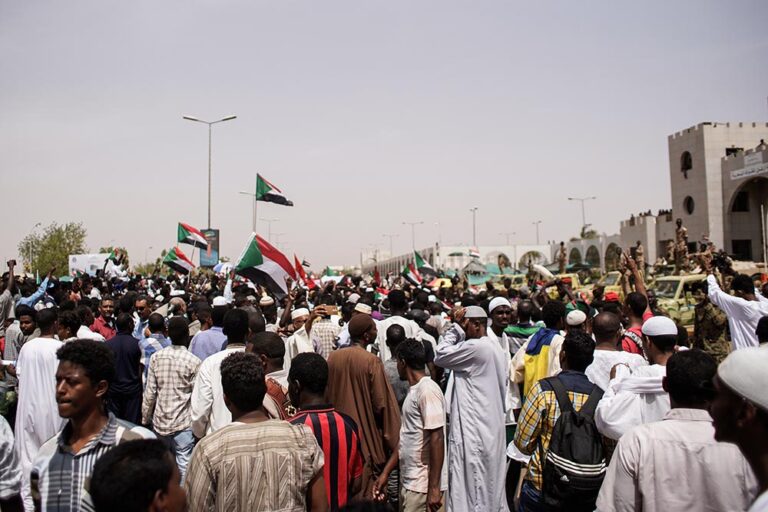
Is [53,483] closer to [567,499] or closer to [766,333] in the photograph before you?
[567,499]

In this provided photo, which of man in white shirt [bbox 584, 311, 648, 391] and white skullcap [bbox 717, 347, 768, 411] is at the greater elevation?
white skullcap [bbox 717, 347, 768, 411]

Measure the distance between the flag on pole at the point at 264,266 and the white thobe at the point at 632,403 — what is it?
299 inches

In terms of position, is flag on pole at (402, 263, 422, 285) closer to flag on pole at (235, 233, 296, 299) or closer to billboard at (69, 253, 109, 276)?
flag on pole at (235, 233, 296, 299)

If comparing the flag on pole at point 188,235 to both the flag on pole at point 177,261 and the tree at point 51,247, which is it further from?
the tree at point 51,247

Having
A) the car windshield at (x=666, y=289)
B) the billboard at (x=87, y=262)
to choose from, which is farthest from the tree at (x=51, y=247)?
the car windshield at (x=666, y=289)

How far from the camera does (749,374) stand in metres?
1.84

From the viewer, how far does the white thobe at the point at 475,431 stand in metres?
4.80

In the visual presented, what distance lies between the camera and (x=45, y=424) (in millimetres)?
5145

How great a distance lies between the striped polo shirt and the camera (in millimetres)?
2670

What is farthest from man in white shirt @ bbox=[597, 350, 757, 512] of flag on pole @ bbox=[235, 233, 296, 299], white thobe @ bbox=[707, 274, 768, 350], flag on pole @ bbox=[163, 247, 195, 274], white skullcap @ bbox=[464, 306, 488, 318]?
flag on pole @ bbox=[163, 247, 195, 274]

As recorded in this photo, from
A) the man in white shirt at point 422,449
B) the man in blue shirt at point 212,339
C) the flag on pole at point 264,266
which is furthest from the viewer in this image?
the flag on pole at point 264,266

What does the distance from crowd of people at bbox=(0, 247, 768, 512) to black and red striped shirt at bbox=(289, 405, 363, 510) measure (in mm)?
10

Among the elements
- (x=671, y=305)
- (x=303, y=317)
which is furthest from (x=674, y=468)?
(x=671, y=305)

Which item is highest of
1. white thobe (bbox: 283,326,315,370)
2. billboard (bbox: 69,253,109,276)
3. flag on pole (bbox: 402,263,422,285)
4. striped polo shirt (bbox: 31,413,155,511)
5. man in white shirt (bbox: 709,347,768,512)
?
billboard (bbox: 69,253,109,276)
